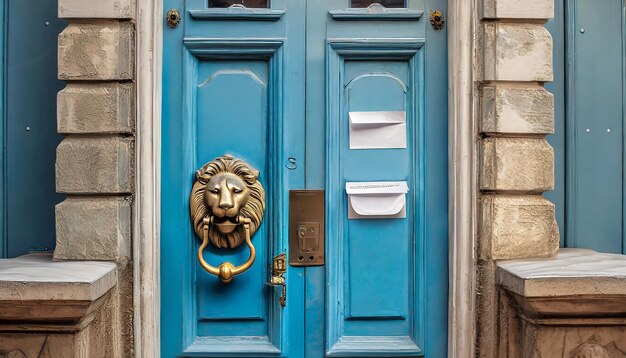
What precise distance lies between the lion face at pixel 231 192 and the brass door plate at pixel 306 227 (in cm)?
15

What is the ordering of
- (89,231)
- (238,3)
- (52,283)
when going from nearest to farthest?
1. (52,283)
2. (89,231)
3. (238,3)

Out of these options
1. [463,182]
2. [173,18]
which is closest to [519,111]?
[463,182]

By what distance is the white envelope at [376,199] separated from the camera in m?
2.72

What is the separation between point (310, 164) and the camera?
8.99 ft

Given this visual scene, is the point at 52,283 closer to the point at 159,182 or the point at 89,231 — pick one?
the point at 89,231

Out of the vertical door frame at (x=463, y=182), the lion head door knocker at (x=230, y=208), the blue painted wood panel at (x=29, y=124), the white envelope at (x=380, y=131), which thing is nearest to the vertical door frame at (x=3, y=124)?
the blue painted wood panel at (x=29, y=124)

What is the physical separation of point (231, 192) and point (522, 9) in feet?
4.82

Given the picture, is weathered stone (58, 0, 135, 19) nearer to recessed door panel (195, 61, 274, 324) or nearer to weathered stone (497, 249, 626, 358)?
recessed door panel (195, 61, 274, 324)

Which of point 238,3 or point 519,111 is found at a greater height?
point 238,3

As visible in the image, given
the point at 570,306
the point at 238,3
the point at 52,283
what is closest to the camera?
the point at 52,283

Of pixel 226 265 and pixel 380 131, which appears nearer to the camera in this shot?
pixel 226 265

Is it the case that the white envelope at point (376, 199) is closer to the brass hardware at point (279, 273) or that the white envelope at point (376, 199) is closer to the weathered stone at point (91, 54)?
the brass hardware at point (279, 273)

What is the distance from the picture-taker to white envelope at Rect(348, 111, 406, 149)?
274cm

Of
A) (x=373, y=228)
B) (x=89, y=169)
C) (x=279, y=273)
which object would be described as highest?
(x=89, y=169)
